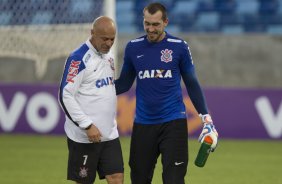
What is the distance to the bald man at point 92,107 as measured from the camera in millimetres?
6887

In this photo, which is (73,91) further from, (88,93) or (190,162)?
(190,162)

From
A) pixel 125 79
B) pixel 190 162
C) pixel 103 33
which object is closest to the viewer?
pixel 103 33

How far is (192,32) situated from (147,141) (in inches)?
400

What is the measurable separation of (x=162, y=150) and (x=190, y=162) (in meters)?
4.96

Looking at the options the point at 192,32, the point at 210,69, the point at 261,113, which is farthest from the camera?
Result: the point at 192,32

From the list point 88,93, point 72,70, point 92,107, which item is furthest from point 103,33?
point 92,107

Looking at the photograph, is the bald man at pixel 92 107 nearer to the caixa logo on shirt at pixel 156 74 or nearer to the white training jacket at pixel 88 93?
the white training jacket at pixel 88 93

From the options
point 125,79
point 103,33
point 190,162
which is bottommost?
point 190,162

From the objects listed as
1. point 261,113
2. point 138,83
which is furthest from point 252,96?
point 138,83

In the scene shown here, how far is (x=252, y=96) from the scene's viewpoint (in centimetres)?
1476

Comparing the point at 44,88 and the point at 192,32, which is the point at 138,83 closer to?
the point at 44,88

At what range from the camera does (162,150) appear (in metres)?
7.17

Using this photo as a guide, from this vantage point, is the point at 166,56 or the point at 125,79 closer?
the point at 166,56

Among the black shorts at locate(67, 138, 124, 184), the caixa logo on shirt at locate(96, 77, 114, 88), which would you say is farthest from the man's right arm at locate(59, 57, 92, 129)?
the black shorts at locate(67, 138, 124, 184)
